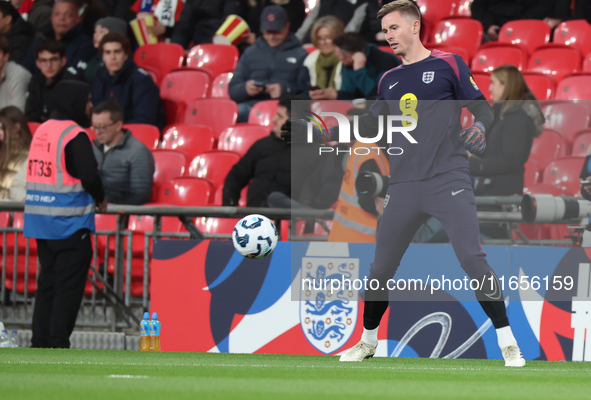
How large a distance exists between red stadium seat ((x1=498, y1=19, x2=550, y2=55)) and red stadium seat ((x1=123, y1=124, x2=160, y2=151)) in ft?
15.5

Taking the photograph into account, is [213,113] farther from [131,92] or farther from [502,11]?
[502,11]

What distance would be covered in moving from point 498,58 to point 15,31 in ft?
22.5

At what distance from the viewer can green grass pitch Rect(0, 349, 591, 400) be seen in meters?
2.76

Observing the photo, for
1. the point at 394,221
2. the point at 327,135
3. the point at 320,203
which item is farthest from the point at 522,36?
the point at 394,221

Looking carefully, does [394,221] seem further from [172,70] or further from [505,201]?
[172,70]

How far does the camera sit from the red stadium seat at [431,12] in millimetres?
10659

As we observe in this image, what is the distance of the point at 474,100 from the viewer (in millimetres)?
4363

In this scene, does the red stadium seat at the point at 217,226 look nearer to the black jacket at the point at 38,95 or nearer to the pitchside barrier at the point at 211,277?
the pitchside barrier at the point at 211,277

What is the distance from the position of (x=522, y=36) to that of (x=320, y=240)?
227 inches

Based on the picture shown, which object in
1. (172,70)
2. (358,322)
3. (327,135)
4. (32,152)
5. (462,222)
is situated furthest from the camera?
(172,70)

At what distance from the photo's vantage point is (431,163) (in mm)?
4309

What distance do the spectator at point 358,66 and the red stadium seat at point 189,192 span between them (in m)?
1.60

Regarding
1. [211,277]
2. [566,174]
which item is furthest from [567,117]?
[211,277]

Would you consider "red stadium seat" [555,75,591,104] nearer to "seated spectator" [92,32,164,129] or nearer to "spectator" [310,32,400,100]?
"spectator" [310,32,400,100]
